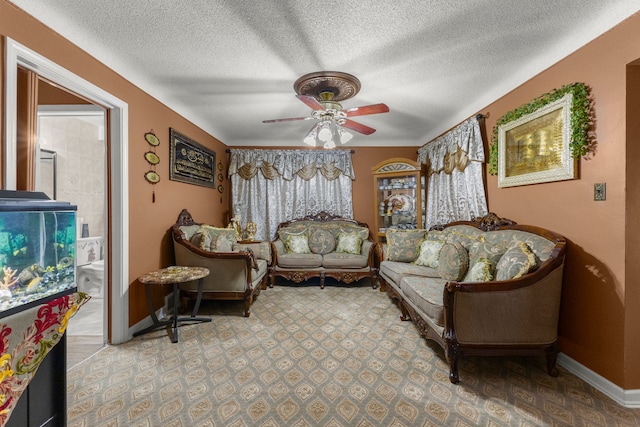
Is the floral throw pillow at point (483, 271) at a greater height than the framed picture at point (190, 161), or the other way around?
the framed picture at point (190, 161)

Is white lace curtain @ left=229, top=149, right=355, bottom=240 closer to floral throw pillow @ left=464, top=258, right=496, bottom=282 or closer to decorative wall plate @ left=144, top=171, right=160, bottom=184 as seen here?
decorative wall plate @ left=144, top=171, right=160, bottom=184

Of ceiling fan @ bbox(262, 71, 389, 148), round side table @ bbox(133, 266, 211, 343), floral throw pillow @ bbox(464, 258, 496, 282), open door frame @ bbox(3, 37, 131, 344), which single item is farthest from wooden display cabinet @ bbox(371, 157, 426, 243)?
open door frame @ bbox(3, 37, 131, 344)

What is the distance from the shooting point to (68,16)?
1.94 m

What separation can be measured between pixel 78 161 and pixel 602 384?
21.9ft

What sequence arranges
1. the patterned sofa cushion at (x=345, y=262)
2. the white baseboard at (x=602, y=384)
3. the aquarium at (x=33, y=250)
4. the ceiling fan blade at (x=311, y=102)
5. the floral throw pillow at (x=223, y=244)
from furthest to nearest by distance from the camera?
1. the patterned sofa cushion at (x=345, y=262)
2. the floral throw pillow at (x=223, y=244)
3. the ceiling fan blade at (x=311, y=102)
4. the white baseboard at (x=602, y=384)
5. the aquarium at (x=33, y=250)

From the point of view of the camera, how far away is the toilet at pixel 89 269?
4020 millimetres

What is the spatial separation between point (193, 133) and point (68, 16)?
212 cm

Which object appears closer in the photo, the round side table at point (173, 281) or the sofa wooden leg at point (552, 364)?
the sofa wooden leg at point (552, 364)

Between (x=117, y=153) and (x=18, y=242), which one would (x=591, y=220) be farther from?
(x=117, y=153)

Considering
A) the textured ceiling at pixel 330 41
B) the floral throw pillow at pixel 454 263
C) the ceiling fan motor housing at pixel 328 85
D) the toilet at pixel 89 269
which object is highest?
the textured ceiling at pixel 330 41

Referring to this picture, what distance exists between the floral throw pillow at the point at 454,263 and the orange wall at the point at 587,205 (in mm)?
696

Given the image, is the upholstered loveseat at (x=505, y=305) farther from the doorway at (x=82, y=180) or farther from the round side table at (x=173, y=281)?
the doorway at (x=82, y=180)

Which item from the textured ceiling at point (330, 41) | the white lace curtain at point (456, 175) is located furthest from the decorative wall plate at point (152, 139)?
the white lace curtain at point (456, 175)

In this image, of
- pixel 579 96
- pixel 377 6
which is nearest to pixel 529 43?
pixel 579 96
